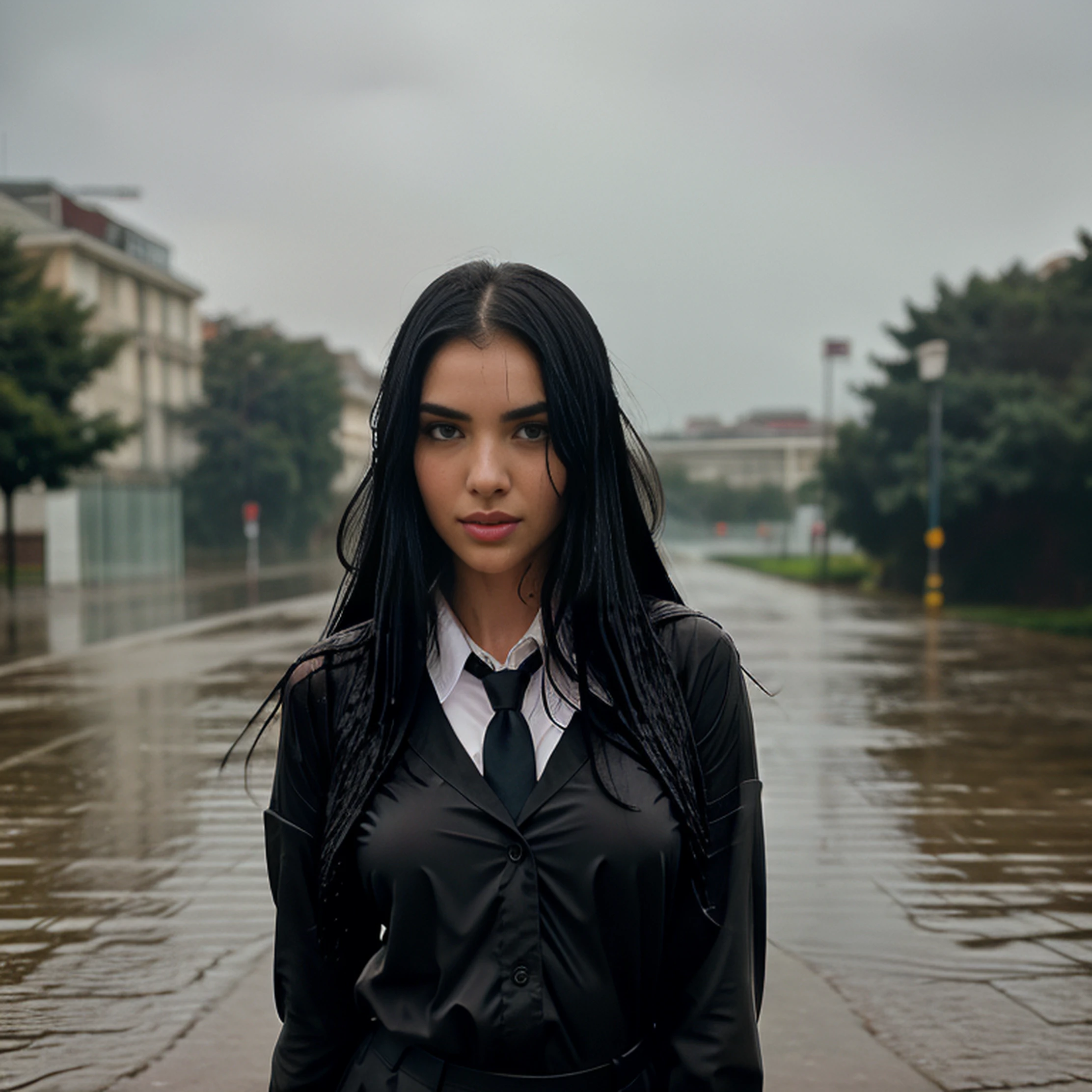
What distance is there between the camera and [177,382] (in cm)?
5531

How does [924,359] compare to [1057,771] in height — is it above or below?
above

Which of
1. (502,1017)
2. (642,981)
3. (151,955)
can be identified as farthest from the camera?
(151,955)

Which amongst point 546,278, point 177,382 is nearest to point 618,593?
point 546,278

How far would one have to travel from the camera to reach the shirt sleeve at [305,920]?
6.07 feet

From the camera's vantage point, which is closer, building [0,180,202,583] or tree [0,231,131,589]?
tree [0,231,131,589]

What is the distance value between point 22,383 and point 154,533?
957cm

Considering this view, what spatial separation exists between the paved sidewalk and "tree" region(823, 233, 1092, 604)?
20.6 m

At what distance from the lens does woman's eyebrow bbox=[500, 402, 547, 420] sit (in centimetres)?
176

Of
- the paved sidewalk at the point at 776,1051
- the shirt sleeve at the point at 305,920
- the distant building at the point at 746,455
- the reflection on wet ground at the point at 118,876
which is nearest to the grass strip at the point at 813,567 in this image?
the distant building at the point at 746,455

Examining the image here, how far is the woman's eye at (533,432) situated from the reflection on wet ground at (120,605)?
14.5 metres

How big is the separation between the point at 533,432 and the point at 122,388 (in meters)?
50.8

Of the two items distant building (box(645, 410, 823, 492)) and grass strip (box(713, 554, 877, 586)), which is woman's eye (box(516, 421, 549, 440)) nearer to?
grass strip (box(713, 554, 877, 586))

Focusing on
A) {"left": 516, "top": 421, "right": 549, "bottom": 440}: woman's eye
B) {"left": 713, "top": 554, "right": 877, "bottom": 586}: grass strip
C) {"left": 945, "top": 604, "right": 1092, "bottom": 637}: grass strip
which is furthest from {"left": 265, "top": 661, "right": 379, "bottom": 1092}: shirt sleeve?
{"left": 713, "top": 554, "right": 877, "bottom": 586}: grass strip

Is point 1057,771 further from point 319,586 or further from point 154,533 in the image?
point 154,533
